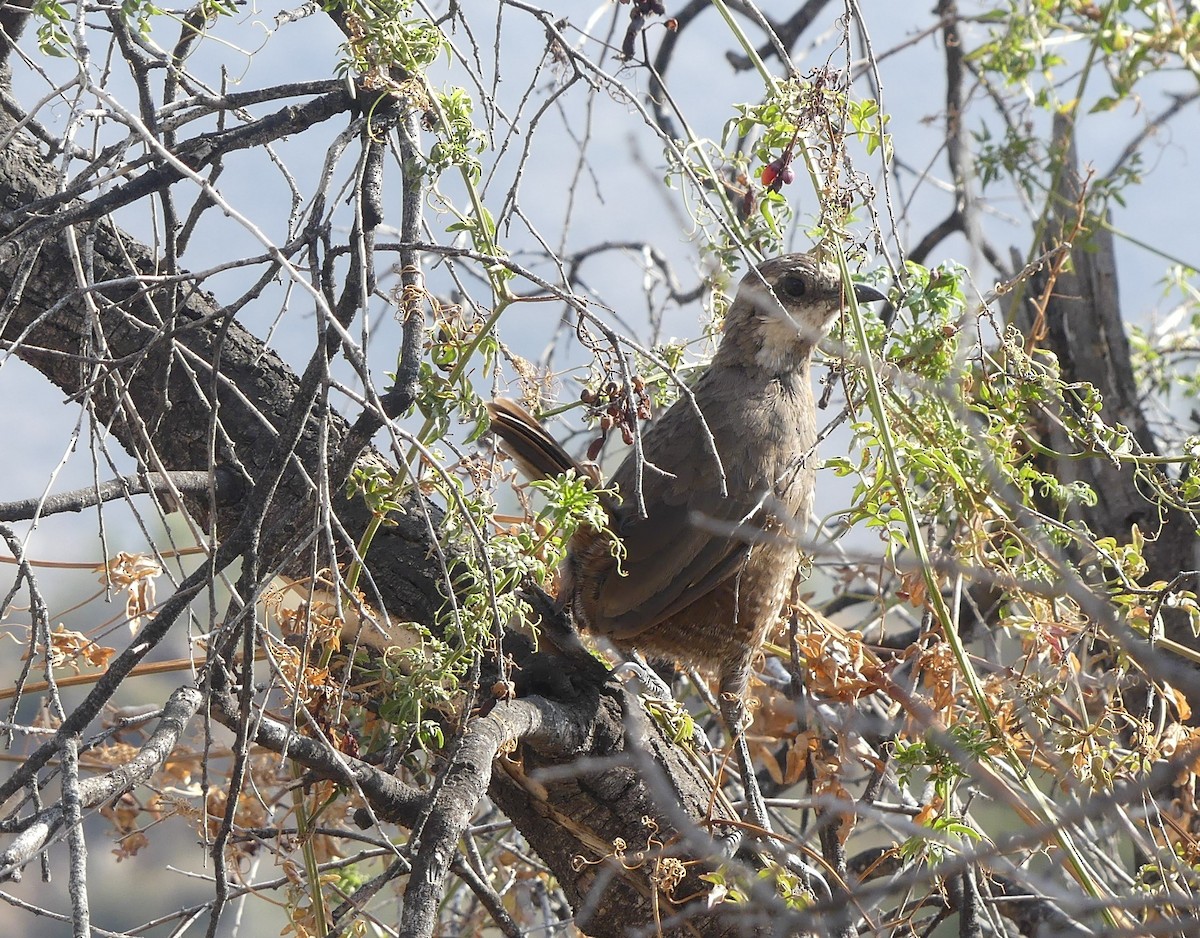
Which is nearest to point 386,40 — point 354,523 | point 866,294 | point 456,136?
point 456,136

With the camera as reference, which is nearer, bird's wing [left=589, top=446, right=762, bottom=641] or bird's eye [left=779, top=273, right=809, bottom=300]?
bird's wing [left=589, top=446, right=762, bottom=641]

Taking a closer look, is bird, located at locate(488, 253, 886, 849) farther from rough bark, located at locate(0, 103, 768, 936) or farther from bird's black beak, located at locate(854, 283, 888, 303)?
rough bark, located at locate(0, 103, 768, 936)

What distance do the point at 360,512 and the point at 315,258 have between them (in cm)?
89

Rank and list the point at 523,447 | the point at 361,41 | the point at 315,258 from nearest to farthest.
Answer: the point at 315,258 → the point at 361,41 → the point at 523,447

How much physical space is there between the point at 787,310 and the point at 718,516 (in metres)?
0.59

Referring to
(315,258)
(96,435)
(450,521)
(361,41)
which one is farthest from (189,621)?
(361,41)

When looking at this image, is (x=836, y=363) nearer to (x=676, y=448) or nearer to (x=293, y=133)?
(x=676, y=448)

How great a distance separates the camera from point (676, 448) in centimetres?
324

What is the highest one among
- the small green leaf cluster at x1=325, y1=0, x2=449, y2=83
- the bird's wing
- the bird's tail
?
the small green leaf cluster at x1=325, y1=0, x2=449, y2=83

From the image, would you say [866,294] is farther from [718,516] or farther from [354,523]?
[354,523]

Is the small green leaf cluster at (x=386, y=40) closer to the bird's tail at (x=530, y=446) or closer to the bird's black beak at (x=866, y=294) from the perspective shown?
the bird's tail at (x=530, y=446)

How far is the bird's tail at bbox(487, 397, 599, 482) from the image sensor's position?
9.21ft

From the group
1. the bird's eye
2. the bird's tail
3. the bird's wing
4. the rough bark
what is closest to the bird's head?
the bird's eye

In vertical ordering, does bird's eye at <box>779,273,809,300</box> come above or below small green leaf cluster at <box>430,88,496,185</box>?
above
